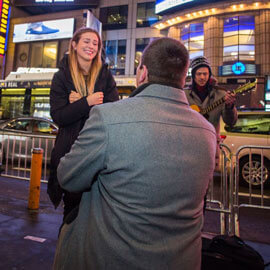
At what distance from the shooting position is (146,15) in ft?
75.7

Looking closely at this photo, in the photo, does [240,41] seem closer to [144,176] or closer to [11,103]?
[11,103]

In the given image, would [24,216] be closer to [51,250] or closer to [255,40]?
[51,250]

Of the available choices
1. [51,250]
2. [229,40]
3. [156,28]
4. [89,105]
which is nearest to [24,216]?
[51,250]

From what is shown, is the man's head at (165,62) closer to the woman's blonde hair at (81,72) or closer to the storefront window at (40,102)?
the woman's blonde hair at (81,72)

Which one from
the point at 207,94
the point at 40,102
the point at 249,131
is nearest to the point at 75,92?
the point at 207,94

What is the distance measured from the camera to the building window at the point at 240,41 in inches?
711

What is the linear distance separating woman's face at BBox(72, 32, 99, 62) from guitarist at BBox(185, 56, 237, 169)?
5.18 feet

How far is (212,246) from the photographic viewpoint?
2033mm

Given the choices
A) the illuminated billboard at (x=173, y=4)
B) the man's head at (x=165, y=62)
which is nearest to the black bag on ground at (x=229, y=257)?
the man's head at (x=165, y=62)

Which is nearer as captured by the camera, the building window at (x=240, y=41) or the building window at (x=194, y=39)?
the building window at (x=240, y=41)

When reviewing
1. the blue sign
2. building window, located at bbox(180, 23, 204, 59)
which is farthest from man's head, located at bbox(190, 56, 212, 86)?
building window, located at bbox(180, 23, 204, 59)

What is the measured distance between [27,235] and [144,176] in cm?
293

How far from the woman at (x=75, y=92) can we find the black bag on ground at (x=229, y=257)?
3.46 ft

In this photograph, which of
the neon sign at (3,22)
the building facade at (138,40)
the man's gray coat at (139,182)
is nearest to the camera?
the man's gray coat at (139,182)
